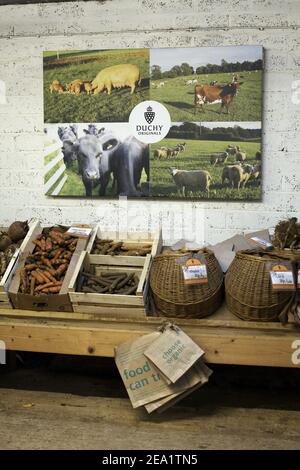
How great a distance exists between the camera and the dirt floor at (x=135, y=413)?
102 inches

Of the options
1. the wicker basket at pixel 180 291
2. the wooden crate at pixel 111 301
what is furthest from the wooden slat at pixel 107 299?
the wicker basket at pixel 180 291

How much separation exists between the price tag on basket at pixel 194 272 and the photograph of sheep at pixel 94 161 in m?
0.99

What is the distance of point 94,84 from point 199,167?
0.99 m

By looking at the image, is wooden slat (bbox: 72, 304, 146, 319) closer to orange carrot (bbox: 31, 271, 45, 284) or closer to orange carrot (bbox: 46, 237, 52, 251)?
orange carrot (bbox: 31, 271, 45, 284)

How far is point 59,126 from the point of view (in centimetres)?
371

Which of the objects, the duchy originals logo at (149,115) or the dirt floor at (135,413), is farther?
the duchy originals logo at (149,115)

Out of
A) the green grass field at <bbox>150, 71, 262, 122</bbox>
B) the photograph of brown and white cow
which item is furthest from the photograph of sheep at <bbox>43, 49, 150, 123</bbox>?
the photograph of brown and white cow

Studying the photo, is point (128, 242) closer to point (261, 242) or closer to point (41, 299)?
point (41, 299)

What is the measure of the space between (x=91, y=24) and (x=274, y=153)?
5.36ft

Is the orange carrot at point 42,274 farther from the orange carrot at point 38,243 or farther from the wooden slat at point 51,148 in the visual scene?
the wooden slat at point 51,148

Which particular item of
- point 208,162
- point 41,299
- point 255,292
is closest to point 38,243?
point 41,299

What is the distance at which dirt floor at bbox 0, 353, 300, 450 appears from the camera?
2.58m

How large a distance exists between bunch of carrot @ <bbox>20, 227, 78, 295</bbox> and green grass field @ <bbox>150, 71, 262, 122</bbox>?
1191 mm
